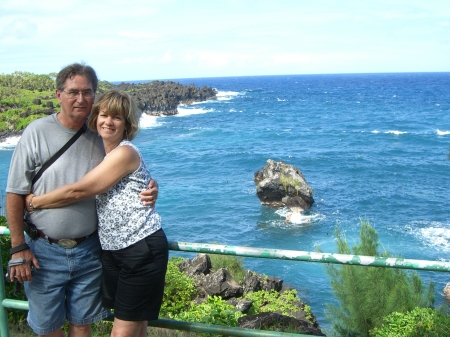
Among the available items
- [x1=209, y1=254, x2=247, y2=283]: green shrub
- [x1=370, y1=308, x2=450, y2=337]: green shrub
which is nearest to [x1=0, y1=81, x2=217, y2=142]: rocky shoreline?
[x1=209, y1=254, x2=247, y2=283]: green shrub

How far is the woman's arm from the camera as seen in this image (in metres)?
2.95

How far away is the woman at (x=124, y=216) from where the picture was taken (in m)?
2.98

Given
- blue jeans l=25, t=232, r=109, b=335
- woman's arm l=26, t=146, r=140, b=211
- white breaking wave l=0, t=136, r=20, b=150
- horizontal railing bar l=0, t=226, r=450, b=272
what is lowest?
white breaking wave l=0, t=136, r=20, b=150

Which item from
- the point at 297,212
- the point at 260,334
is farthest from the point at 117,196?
the point at 297,212

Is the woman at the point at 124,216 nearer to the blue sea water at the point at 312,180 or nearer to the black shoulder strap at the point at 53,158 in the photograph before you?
the black shoulder strap at the point at 53,158

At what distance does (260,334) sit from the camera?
321cm

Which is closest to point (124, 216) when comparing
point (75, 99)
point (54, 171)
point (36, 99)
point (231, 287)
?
point (54, 171)

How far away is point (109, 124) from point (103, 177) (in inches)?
13.3

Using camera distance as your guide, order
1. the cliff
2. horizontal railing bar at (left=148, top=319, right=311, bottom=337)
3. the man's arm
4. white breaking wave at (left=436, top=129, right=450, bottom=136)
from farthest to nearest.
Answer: white breaking wave at (left=436, top=129, right=450, bottom=136) < the cliff < horizontal railing bar at (left=148, top=319, right=311, bottom=337) < the man's arm

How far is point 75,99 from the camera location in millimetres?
3172

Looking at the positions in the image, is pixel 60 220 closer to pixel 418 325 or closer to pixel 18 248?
pixel 18 248

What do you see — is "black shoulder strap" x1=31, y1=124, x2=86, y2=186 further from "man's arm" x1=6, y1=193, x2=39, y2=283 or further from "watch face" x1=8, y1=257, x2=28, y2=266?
"watch face" x1=8, y1=257, x2=28, y2=266

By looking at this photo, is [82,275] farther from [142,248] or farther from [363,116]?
[363,116]

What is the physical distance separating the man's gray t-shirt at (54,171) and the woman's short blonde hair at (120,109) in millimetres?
202
